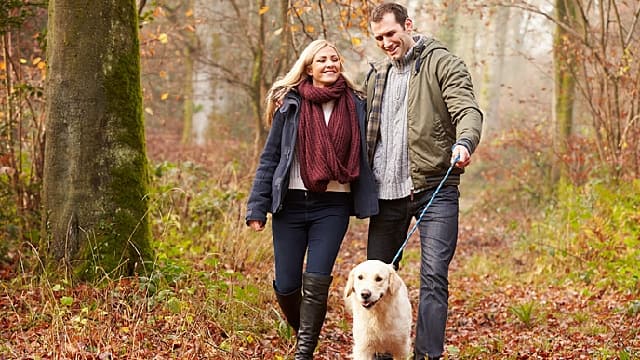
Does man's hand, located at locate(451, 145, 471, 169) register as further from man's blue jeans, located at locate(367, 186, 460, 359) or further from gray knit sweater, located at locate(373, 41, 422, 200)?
gray knit sweater, located at locate(373, 41, 422, 200)

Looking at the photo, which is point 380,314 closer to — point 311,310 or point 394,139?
point 311,310

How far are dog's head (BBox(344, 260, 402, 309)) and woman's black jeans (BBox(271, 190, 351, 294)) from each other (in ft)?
1.17

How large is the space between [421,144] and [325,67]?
91 centimetres

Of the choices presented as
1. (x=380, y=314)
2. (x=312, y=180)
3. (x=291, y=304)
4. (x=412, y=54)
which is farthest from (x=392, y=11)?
(x=291, y=304)

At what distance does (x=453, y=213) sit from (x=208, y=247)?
3.97 metres

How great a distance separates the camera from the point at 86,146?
5848 mm

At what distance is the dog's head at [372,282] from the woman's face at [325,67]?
131 cm

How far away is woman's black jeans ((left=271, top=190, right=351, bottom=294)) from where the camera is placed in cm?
505

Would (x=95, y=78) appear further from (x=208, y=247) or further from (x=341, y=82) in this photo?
(x=208, y=247)

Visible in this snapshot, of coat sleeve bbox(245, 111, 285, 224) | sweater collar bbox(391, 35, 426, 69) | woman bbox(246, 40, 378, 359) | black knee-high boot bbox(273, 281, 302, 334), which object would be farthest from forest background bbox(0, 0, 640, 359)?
sweater collar bbox(391, 35, 426, 69)

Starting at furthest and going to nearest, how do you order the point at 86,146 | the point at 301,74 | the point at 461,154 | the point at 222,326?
the point at 86,146 < the point at 222,326 < the point at 301,74 < the point at 461,154

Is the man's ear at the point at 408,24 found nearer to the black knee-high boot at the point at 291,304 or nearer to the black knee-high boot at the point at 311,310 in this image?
the black knee-high boot at the point at 311,310

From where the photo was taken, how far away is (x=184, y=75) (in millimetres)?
19984

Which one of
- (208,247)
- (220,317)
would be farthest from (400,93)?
(208,247)
